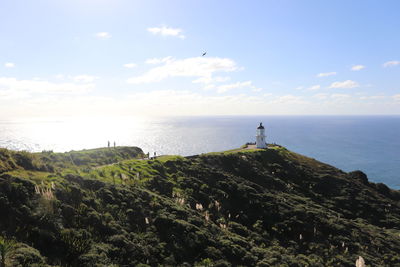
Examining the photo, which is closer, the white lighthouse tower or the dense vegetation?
the dense vegetation

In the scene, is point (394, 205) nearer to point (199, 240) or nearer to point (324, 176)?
point (324, 176)

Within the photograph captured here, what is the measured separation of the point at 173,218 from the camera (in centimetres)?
2544

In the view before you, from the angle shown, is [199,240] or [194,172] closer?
[199,240]

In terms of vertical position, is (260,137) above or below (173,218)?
above

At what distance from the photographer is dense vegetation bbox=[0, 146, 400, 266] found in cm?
1872

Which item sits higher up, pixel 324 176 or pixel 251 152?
pixel 251 152

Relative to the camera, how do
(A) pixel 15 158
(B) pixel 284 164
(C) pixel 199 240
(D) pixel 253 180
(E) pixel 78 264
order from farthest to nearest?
1. (B) pixel 284 164
2. (D) pixel 253 180
3. (A) pixel 15 158
4. (C) pixel 199 240
5. (E) pixel 78 264

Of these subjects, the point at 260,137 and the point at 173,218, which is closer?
the point at 173,218

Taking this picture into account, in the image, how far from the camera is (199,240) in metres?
23.4

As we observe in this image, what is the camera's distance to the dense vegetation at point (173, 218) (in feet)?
61.4

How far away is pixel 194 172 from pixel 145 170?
9.32m

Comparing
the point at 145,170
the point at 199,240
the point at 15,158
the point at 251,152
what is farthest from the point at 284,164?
the point at 15,158

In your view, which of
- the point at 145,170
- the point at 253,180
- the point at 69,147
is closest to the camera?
the point at 145,170

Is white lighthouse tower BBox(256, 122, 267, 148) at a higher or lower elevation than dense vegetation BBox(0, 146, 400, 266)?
higher
